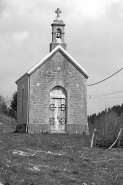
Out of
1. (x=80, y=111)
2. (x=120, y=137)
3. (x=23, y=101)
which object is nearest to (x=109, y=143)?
(x=120, y=137)

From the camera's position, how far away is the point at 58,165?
1338cm

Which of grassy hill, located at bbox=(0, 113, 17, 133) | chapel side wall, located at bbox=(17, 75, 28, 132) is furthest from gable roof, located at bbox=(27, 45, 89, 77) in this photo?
grassy hill, located at bbox=(0, 113, 17, 133)

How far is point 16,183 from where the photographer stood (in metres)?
10.9

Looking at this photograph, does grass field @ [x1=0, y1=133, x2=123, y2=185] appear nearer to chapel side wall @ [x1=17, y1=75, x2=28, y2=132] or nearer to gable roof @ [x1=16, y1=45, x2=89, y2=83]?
chapel side wall @ [x1=17, y1=75, x2=28, y2=132]

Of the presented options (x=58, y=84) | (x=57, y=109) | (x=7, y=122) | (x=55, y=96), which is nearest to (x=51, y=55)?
(x=58, y=84)

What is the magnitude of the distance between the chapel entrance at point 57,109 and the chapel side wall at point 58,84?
0.35 metres

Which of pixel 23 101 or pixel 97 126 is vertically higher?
pixel 23 101

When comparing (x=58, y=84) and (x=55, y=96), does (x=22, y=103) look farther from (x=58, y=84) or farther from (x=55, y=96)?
(x=58, y=84)

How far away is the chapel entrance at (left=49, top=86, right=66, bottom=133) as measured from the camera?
27.2m

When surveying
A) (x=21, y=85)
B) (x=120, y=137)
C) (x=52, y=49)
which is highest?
(x=52, y=49)

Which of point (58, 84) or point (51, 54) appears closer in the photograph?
point (58, 84)

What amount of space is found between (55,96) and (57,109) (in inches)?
35.0

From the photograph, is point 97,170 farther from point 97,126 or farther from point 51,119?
point 51,119

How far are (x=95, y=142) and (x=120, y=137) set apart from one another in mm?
1228
